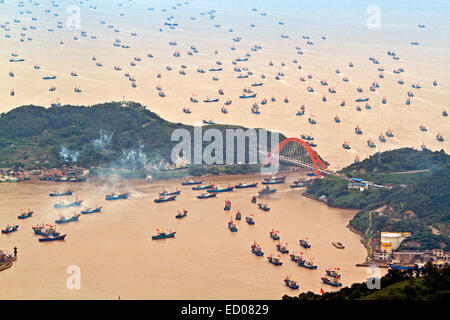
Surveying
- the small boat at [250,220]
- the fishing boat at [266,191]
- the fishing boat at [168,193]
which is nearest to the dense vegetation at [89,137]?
the fishing boat at [168,193]

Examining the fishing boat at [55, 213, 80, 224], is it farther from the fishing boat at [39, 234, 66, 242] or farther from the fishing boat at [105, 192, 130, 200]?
the fishing boat at [105, 192, 130, 200]

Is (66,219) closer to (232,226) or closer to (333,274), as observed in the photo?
(232,226)

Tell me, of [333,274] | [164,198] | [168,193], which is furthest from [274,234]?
[168,193]

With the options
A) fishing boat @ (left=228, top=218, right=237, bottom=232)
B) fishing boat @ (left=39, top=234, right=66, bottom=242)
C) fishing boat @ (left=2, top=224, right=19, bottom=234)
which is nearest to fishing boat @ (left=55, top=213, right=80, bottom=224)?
fishing boat @ (left=2, top=224, right=19, bottom=234)

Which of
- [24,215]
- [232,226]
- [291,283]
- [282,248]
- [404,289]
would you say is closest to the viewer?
[404,289]

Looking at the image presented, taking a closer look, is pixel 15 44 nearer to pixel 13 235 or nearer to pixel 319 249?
pixel 13 235

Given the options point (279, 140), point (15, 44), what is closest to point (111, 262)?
point (279, 140)
